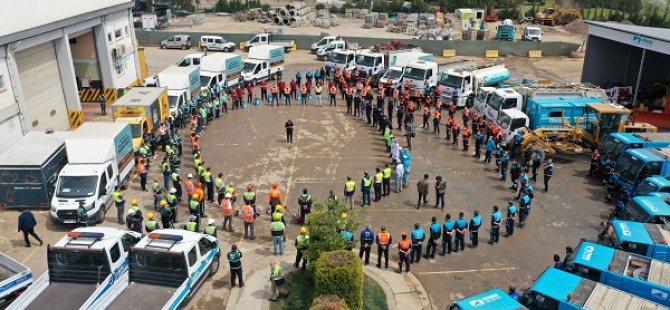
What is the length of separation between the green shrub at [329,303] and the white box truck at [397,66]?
2192 cm

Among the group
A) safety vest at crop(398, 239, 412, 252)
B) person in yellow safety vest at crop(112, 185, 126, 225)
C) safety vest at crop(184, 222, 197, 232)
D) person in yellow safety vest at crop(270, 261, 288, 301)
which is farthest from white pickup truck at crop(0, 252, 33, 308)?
safety vest at crop(398, 239, 412, 252)

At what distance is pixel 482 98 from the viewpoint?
1078 inches

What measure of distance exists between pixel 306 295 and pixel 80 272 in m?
5.39

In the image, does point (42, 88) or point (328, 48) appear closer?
point (42, 88)

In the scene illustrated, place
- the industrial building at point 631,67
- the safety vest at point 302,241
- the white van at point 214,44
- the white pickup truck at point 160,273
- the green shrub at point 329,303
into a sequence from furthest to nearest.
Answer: the white van at point 214,44 < the industrial building at point 631,67 < the safety vest at point 302,241 < the white pickup truck at point 160,273 < the green shrub at point 329,303

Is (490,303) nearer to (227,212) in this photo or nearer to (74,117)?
(227,212)

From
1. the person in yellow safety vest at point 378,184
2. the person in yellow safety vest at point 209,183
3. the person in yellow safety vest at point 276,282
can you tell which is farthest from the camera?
the person in yellow safety vest at point 378,184

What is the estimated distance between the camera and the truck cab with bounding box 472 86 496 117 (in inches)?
1057

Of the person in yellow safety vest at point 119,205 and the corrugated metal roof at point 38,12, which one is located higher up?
the corrugated metal roof at point 38,12

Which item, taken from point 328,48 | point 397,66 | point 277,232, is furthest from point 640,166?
point 328,48

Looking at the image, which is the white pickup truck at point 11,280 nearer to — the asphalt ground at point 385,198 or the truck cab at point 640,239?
the asphalt ground at point 385,198

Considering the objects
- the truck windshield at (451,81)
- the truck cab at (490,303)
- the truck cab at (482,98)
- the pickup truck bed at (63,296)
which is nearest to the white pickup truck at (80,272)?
the pickup truck bed at (63,296)

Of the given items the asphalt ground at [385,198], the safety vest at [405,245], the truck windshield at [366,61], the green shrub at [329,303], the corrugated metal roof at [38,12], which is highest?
the corrugated metal roof at [38,12]

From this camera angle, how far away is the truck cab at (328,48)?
1690 inches
